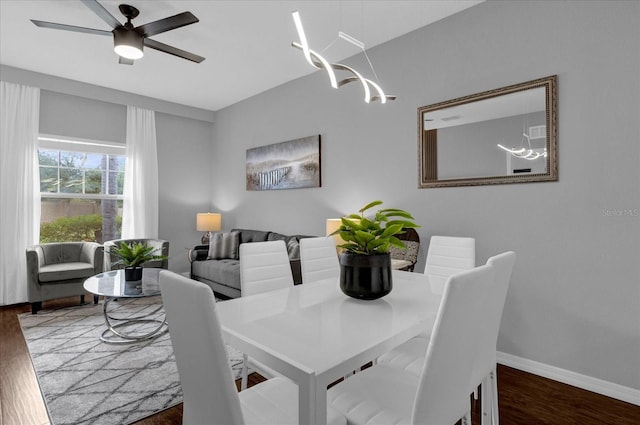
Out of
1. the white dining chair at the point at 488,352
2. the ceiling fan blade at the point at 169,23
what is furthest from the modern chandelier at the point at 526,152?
the ceiling fan blade at the point at 169,23

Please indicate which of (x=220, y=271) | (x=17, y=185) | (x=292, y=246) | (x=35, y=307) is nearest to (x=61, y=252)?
(x=35, y=307)

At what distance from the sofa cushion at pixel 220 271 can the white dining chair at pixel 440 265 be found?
2.26 m

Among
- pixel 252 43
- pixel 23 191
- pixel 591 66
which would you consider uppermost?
pixel 252 43

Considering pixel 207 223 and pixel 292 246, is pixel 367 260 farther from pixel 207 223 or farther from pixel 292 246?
pixel 207 223

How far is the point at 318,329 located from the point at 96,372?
2.13 m

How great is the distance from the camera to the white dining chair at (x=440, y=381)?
100 centimetres

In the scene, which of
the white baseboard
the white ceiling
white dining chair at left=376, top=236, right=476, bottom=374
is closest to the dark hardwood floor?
the white baseboard

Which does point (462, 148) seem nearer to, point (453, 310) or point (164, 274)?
point (453, 310)

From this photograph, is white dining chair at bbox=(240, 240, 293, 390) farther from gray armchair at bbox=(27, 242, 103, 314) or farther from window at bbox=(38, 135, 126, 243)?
window at bbox=(38, 135, 126, 243)

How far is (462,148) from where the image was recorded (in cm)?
286

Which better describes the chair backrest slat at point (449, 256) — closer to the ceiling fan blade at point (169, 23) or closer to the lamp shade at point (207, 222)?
the ceiling fan blade at point (169, 23)

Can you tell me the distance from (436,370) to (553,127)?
84.9 inches

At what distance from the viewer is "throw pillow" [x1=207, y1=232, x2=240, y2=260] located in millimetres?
4656

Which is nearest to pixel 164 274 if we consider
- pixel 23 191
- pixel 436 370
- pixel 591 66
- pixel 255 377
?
pixel 436 370
